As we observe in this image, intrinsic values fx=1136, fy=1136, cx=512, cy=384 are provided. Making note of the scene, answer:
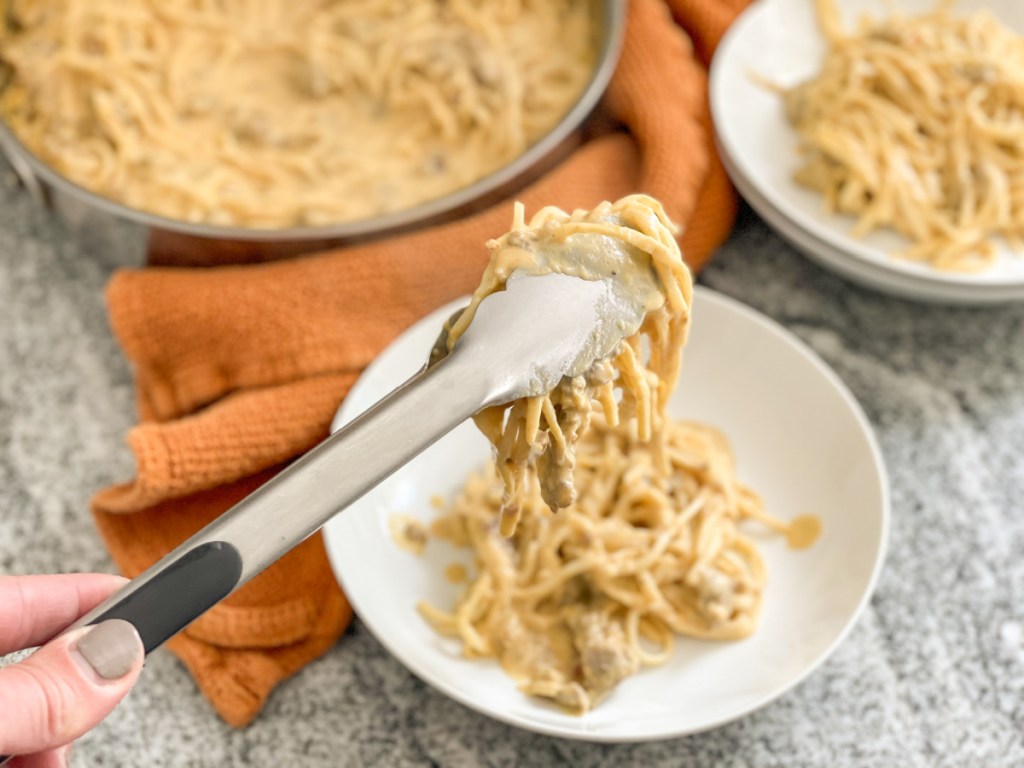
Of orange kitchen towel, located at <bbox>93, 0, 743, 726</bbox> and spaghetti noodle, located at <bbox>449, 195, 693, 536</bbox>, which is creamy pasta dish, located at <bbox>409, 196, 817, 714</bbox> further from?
orange kitchen towel, located at <bbox>93, 0, 743, 726</bbox>

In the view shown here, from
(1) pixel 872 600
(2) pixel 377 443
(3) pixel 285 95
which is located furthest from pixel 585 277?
(3) pixel 285 95

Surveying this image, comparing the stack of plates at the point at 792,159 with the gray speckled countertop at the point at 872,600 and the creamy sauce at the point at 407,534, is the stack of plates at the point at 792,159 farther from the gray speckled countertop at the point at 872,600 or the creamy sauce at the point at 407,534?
the creamy sauce at the point at 407,534

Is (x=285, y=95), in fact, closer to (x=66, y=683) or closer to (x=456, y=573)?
(x=456, y=573)

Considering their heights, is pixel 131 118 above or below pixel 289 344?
above

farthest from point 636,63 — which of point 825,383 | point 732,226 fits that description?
point 825,383

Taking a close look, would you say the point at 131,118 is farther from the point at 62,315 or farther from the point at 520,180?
the point at 520,180

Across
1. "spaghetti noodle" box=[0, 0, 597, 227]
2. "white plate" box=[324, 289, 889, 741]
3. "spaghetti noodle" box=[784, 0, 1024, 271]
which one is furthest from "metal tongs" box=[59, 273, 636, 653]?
"spaghetti noodle" box=[784, 0, 1024, 271]
